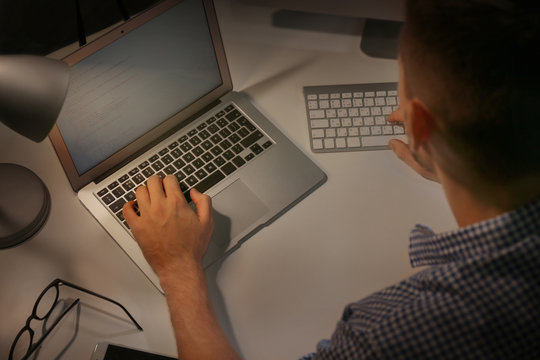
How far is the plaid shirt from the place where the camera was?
567 millimetres

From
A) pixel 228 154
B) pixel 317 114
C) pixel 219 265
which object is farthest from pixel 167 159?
pixel 317 114

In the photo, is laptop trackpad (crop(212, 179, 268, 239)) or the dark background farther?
the dark background

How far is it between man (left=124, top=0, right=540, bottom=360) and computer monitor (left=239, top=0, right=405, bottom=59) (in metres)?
0.31

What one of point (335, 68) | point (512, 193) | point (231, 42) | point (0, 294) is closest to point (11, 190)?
point (0, 294)

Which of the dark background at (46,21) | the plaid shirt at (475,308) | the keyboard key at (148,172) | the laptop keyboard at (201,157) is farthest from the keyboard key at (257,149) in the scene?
the dark background at (46,21)

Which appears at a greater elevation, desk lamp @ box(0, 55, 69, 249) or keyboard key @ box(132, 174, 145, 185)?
desk lamp @ box(0, 55, 69, 249)

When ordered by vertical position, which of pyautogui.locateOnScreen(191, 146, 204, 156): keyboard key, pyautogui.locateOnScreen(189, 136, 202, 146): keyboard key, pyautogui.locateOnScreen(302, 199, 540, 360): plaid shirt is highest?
pyautogui.locateOnScreen(189, 136, 202, 146): keyboard key

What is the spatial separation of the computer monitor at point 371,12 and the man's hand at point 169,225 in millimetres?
485

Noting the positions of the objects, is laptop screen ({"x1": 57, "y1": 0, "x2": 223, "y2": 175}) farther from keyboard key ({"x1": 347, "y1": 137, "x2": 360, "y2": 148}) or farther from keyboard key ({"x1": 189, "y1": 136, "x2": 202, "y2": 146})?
keyboard key ({"x1": 347, "y1": 137, "x2": 360, "y2": 148})

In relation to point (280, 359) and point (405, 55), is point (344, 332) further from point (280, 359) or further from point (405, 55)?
point (405, 55)

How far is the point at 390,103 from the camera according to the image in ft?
3.40

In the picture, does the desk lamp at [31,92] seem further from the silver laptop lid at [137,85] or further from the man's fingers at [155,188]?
the man's fingers at [155,188]

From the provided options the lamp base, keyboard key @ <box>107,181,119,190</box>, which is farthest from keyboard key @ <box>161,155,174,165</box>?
the lamp base

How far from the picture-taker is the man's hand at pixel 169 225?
32.9 inches
